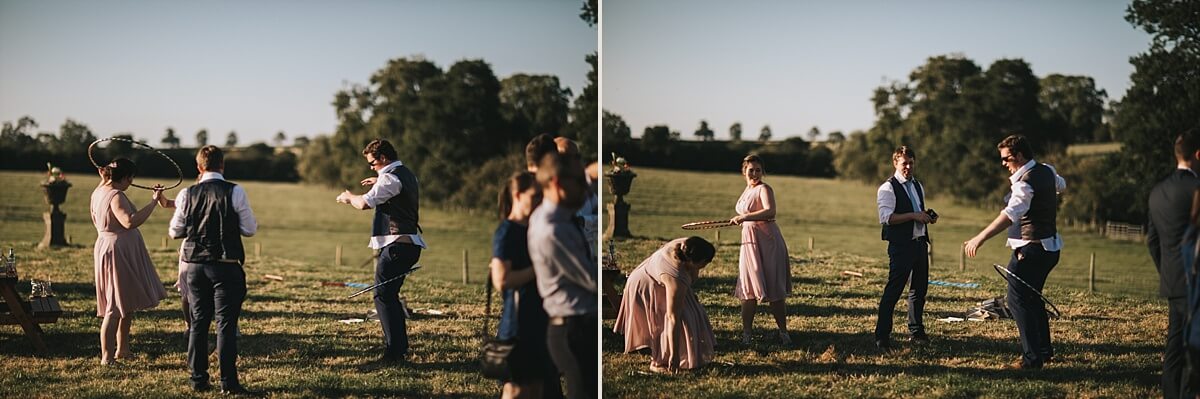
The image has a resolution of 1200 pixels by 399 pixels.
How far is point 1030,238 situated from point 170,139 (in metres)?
16.3

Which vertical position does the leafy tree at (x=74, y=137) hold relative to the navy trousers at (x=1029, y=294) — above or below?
above

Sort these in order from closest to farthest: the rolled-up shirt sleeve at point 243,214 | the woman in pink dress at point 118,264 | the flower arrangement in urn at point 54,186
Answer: the rolled-up shirt sleeve at point 243,214, the woman in pink dress at point 118,264, the flower arrangement in urn at point 54,186

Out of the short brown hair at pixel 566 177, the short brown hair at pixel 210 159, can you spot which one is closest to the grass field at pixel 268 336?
the short brown hair at pixel 210 159

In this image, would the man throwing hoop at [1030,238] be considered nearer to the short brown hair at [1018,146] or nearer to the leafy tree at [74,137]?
the short brown hair at [1018,146]

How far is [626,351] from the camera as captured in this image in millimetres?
7242

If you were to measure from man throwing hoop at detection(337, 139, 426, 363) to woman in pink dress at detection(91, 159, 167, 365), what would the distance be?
1.45 m

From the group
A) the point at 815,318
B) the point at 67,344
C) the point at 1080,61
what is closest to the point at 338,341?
the point at 67,344

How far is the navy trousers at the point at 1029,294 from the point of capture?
22.4 feet

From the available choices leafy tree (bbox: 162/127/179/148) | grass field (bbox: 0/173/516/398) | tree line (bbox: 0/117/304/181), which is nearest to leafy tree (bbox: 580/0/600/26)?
grass field (bbox: 0/173/516/398)

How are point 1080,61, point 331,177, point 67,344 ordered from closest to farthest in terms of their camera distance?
point 67,344, point 1080,61, point 331,177

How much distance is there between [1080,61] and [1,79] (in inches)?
582

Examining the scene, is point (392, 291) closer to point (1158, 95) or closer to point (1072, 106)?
point (1158, 95)

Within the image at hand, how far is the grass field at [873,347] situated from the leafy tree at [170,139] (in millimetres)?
9944

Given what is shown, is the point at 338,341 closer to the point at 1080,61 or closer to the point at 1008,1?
the point at 1080,61
